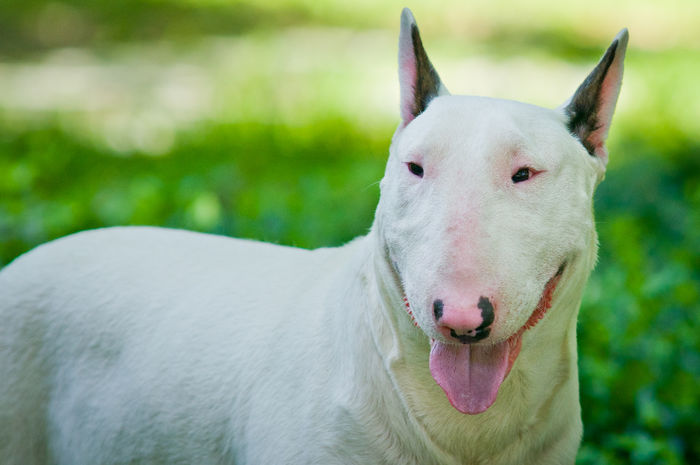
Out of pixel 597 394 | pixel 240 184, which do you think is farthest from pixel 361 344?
pixel 240 184

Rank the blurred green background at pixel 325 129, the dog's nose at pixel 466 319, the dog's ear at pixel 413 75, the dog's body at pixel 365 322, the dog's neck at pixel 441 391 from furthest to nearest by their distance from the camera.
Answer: the blurred green background at pixel 325 129 < the dog's ear at pixel 413 75 < the dog's neck at pixel 441 391 < the dog's body at pixel 365 322 < the dog's nose at pixel 466 319

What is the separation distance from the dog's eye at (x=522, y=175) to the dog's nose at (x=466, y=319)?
1.21ft

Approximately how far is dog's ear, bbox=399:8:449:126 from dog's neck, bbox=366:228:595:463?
0.41 m

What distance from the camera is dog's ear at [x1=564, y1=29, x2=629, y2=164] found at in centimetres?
233

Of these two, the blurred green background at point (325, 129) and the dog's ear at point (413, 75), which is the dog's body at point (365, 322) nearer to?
the dog's ear at point (413, 75)

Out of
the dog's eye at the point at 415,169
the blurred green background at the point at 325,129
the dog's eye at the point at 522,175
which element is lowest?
the blurred green background at the point at 325,129

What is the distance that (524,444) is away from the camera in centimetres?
236

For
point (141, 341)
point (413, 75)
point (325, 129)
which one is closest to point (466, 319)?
point (413, 75)

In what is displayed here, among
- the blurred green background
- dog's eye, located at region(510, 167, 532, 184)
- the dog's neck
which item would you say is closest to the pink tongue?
the dog's neck

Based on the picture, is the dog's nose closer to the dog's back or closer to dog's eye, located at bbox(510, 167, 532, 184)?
dog's eye, located at bbox(510, 167, 532, 184)

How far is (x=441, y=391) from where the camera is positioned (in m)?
2.30

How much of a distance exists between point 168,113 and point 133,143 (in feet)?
3.43

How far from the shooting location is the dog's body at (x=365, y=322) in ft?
6.72

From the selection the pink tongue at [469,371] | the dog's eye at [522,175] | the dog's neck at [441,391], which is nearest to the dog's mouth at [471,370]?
the pink tongue at [469,371]
